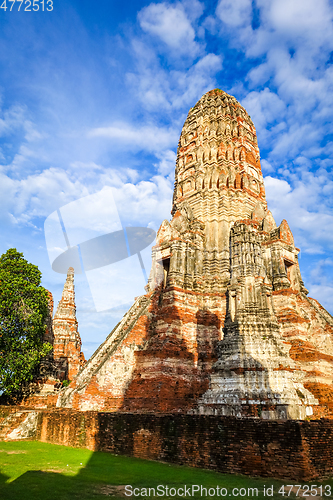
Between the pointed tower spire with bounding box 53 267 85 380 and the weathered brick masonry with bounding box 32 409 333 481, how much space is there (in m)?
16.4

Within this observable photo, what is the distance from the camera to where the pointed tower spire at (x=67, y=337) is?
27.3m

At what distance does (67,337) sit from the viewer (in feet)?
92.7

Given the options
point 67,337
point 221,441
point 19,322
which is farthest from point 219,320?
point 67,337

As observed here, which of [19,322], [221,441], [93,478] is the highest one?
[19,322]

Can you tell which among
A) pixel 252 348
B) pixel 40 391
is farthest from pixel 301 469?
pixel 40 391

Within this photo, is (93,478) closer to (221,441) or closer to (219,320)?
(221,441)

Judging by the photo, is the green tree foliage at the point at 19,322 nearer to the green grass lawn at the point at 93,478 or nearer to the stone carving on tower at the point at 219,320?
the stone carving on tower at the point at 219,320

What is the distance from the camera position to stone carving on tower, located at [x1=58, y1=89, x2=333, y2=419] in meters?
12.2

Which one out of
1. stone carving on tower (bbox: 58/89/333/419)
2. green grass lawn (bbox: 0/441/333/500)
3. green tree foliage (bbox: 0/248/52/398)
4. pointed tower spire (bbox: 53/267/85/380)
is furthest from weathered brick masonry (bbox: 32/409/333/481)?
pointed tower spire (bbox: 53/267/85/380)

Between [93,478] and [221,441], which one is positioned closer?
[93,478]

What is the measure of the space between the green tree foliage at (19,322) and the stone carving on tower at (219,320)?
3.25 metres

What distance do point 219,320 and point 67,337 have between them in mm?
16391

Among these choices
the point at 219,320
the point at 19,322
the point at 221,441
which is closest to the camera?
the point at 221,441

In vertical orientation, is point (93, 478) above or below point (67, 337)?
below
